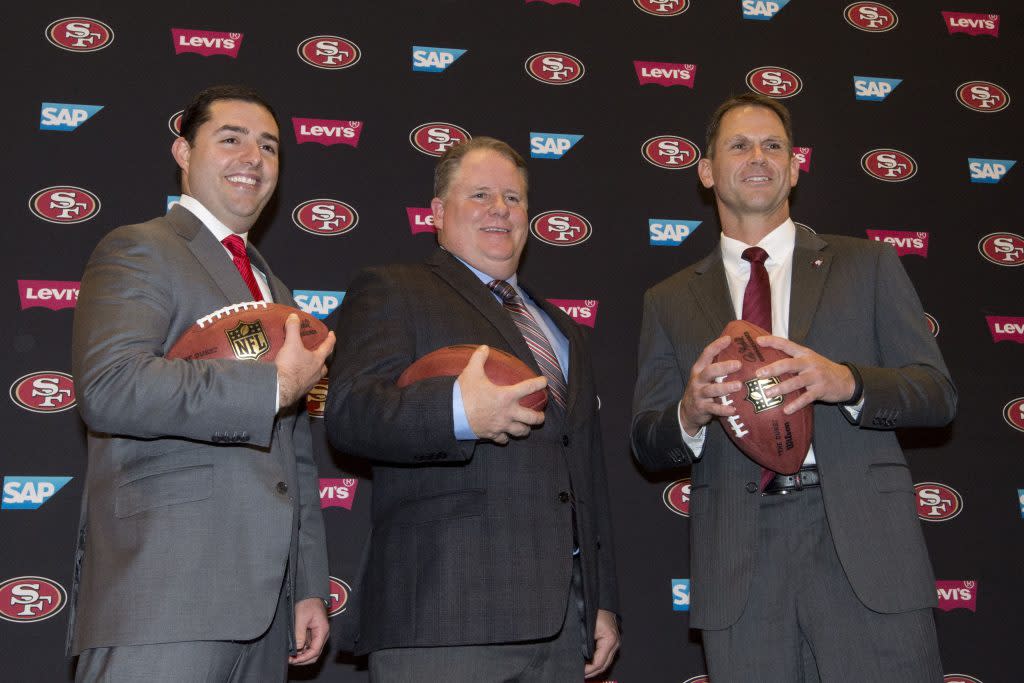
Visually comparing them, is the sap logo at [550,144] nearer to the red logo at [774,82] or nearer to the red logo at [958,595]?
the red logo at [774,82]

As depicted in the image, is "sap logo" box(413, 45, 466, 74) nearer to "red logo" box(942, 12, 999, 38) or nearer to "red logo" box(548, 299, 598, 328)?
"red logo" box(548, 299, 598, 328)

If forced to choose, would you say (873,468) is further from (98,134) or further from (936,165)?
(98,134)

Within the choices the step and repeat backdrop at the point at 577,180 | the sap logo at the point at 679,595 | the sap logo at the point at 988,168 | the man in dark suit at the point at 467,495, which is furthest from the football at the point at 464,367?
the sap logo at the point at 988,168

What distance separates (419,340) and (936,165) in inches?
93.6

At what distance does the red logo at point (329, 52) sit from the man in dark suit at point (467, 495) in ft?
4.12

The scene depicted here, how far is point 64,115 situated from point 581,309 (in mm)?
1848

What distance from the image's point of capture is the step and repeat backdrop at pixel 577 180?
118 inches

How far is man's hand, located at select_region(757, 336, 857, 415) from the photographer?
2074 millimetres

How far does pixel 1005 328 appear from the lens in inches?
136

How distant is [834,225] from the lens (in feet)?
11.5

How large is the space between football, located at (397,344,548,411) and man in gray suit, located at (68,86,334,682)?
211mm

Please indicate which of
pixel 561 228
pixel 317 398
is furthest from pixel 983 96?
pixel 317 398

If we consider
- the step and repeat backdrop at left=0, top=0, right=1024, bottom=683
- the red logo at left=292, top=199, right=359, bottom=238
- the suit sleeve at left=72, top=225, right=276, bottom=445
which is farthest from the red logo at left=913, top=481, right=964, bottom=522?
the suit sleeve at left=72, top=225, right=276, bottom=445

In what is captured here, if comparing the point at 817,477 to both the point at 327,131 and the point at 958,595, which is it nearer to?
the point at 958,595
